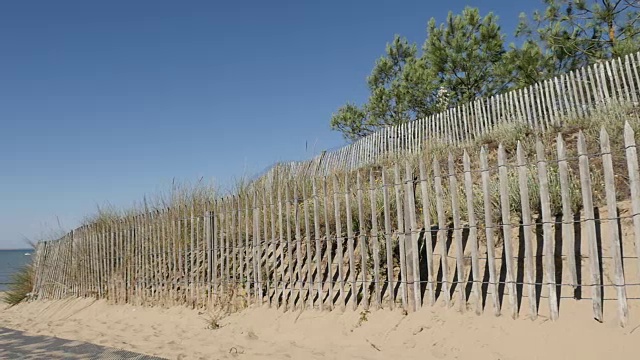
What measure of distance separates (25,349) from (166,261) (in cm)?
301

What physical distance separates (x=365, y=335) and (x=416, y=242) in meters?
1.14

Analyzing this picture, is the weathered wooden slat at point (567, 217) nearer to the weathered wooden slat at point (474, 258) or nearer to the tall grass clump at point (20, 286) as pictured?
the weathered wooden slat at point (474, 258)

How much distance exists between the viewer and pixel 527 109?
11812 millimetres

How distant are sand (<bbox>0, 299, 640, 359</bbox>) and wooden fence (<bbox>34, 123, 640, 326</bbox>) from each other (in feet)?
0.48

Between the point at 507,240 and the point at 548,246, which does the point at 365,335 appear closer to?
the point at 507,240

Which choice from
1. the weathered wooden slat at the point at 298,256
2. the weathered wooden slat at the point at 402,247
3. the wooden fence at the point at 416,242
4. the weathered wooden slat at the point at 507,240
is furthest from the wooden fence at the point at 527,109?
the weathered wooden slat at the point at 507,240

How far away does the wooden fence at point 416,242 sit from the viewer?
4.11 metres

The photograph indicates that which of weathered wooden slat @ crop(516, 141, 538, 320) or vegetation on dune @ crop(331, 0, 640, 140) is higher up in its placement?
vegetation on dune @ crop(331, 0, 640, 140)

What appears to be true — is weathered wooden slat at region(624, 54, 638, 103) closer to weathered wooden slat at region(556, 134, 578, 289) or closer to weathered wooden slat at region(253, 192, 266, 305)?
weathered wooden slat at region(556, 134, 578, 289)

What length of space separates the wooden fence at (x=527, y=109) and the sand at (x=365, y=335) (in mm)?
4573

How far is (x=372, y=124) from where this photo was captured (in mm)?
23688

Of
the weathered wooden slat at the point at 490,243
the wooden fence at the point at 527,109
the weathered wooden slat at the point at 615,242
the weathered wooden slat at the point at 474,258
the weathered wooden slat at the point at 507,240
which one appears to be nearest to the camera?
the weathered wooden slat at the point at 615,242

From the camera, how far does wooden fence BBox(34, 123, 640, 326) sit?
4.11 m

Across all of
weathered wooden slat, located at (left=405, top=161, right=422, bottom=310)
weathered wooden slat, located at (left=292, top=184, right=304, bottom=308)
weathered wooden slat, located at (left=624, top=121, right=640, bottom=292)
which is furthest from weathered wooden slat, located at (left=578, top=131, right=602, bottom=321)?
weathered wooden slat, located at (left=292, top=184, right=304, bottom=308)
